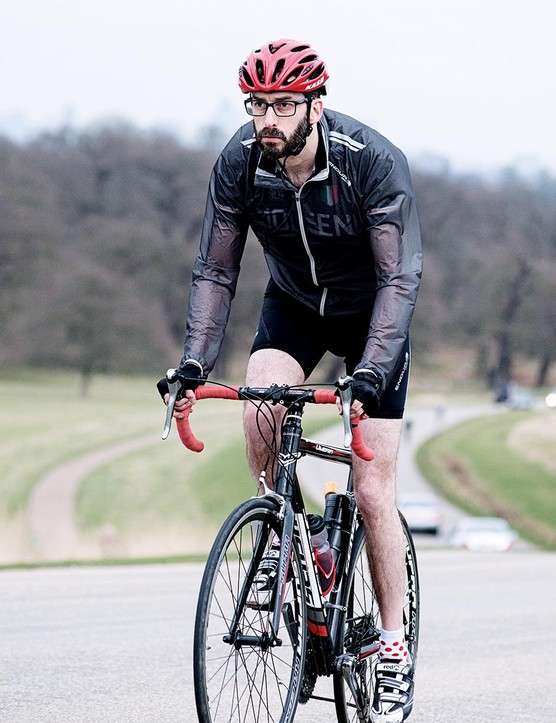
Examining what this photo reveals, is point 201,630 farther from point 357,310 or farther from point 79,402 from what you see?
point 79,402

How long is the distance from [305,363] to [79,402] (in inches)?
3063

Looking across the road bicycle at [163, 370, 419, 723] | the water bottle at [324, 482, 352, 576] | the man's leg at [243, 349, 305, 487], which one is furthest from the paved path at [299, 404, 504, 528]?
the man's leg at [243, 349, 305, 487]

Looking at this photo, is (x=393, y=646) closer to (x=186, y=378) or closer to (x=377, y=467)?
(x=377, y=467)

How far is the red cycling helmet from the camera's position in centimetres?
433

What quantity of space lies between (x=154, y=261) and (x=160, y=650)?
9780 centimetres

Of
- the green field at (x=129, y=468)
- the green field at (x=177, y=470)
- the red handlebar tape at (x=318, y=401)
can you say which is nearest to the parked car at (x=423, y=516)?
the green field at (x=177, y=470)

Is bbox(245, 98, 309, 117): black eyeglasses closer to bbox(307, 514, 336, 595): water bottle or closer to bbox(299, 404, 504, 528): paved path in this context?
bbox(307, 514, 336, 595): water bottle

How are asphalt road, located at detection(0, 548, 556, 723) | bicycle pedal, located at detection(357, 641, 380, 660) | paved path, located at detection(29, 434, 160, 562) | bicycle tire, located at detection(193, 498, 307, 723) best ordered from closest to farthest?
bicycle tire, located at detection(193, 498, 307, 723), bicycle pedal, located at detection(357, 641, 380, 660), asphalt road, located at detection(0, 548, 556, 723), paved path, located at detection(29, 434, 160, 562)

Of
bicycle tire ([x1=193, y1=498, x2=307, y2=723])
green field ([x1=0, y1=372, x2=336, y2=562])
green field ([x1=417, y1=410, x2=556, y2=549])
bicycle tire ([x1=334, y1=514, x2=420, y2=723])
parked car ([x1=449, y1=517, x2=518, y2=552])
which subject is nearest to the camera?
bicycle tire ([x1=193, y1=498, x2=307, y2=723])

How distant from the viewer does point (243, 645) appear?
4.11m

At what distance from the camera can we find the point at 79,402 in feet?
268

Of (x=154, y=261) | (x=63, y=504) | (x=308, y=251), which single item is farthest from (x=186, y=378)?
(x=154, y=261)

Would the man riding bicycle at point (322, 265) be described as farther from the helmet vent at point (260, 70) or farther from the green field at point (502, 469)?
the green field at point (502, 469)

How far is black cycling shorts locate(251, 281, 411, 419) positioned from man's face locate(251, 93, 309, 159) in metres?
0.71
